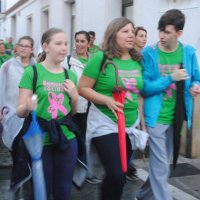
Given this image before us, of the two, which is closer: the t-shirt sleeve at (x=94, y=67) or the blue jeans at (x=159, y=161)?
the t-shirt sleeve at (x=94, y=67)

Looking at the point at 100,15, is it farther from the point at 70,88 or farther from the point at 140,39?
the point at 70,88

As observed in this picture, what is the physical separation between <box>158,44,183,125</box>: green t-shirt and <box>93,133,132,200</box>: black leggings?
21.4 inches

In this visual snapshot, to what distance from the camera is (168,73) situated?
12.4ft

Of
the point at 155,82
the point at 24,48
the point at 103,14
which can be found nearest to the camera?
the point at 155,82

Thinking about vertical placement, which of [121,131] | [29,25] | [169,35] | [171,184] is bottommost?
[171,184]

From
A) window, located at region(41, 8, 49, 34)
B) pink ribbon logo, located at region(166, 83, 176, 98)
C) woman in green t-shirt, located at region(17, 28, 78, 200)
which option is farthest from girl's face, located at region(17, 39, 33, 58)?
window, located at region(41, 8, 49, 34)

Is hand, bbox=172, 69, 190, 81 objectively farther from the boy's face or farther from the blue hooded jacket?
the boy's face

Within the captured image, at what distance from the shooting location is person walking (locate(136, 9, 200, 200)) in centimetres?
369

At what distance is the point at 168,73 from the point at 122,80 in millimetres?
496

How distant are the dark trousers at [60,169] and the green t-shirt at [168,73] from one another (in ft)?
2.79

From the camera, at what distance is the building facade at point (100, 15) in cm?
666

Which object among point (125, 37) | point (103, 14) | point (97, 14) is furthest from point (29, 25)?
point (125, 37)

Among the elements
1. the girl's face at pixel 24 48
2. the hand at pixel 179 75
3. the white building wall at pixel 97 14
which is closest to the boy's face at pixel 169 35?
the hand at pixel 179 75

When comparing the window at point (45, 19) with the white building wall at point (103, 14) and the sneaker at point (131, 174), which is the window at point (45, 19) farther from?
the sneaker at point (131, 174)
